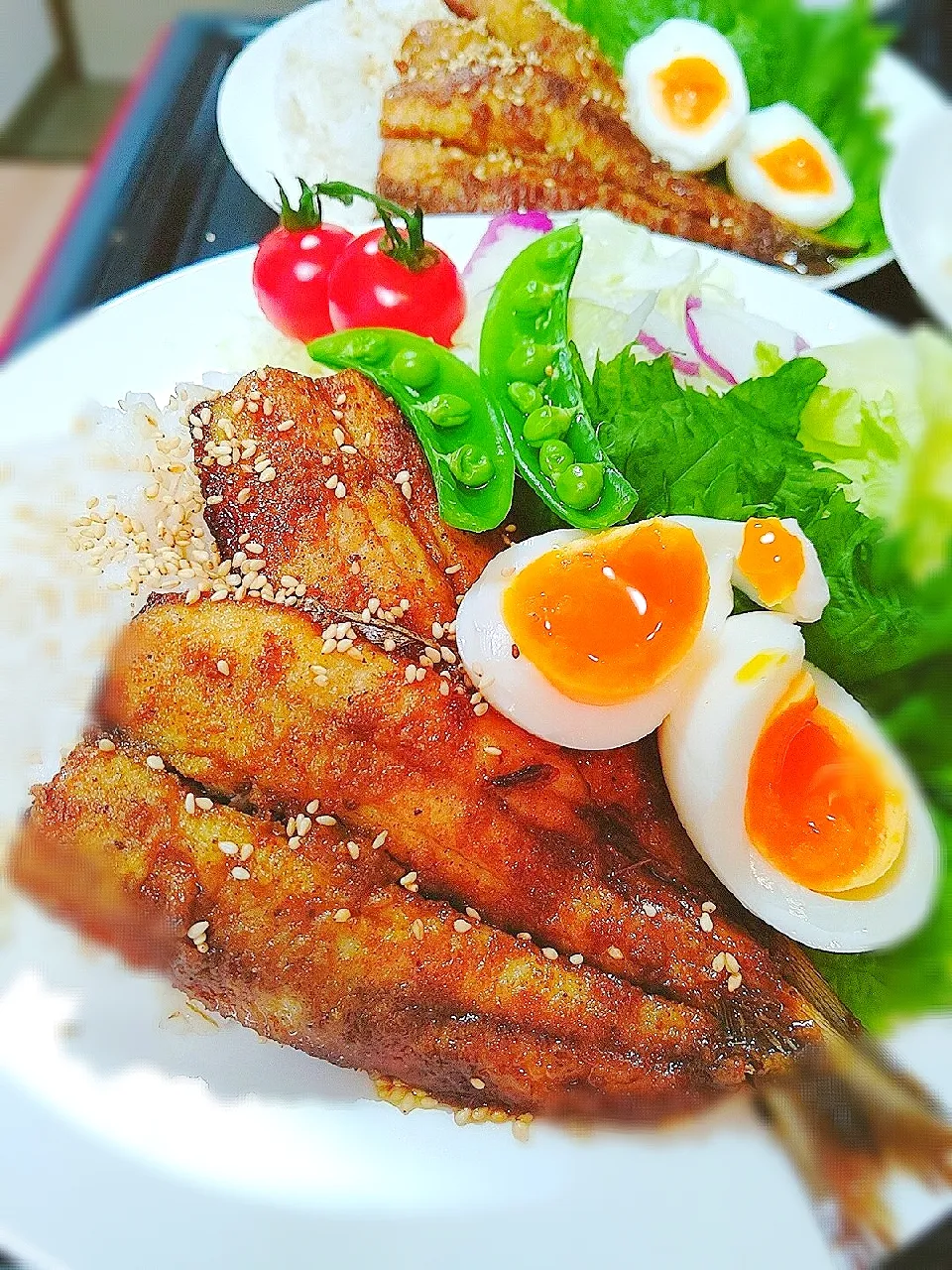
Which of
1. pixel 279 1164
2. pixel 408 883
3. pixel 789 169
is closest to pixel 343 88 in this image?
pixel 789 169

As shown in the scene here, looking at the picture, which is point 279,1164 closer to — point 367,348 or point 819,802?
point 819,802

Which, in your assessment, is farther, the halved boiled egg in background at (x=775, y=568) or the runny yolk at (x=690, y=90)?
the runny yolk at (x=690, y=90)

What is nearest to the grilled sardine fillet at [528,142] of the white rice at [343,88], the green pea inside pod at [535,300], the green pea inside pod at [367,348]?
the white rice at [343,88]

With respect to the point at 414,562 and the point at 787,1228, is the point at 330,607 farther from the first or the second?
the point at 787,1228

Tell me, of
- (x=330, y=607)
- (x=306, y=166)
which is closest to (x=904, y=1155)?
(x=330, y=607)

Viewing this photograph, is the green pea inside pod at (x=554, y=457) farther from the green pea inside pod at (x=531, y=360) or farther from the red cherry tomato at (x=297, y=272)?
the red cherry tomato at (x=297, y=272)

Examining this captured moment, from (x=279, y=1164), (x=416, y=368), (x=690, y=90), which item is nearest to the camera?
(x=279, y=1164)

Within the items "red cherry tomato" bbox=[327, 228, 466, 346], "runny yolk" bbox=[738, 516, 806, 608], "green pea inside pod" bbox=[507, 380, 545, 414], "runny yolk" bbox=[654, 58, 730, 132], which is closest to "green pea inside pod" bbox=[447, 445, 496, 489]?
"green pea inside pod" bbox=[507, 380, 545, 414]
